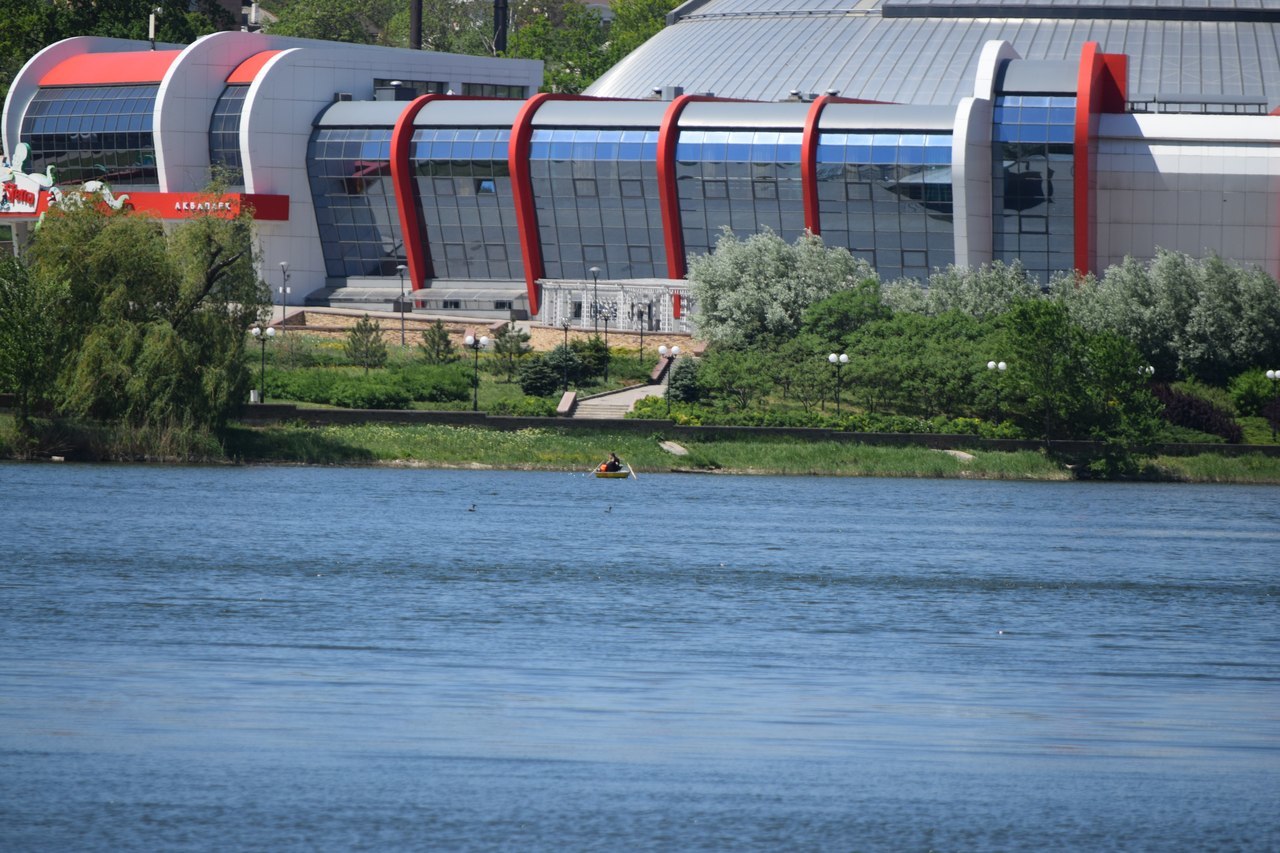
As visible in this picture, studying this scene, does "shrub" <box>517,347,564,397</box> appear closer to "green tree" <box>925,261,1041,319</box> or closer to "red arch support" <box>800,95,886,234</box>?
"green tree" <box>925,261,1041,319</box>

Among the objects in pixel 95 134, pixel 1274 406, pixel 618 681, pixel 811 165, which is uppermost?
pixel 95 134

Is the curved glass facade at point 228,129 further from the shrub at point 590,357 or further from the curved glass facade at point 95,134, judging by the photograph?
the shrub at point 590,357

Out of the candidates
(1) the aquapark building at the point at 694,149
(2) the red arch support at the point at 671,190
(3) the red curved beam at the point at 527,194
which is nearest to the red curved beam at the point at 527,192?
(3) the red curved beam at the point at 527,194

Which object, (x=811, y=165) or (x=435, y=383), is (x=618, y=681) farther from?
(x=811, y=165)

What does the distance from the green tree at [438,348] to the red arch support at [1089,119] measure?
29175mm

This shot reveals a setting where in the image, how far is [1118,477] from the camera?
76000 millimetres

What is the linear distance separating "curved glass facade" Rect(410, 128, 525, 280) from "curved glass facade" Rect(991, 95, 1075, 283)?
25.5 meters

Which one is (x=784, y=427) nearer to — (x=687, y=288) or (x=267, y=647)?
(x=687, y=288)

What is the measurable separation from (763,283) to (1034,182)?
14.9 meters

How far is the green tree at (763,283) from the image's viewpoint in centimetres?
8862

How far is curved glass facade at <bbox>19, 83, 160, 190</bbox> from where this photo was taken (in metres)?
108

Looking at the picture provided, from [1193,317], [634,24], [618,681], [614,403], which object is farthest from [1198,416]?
[634,24]

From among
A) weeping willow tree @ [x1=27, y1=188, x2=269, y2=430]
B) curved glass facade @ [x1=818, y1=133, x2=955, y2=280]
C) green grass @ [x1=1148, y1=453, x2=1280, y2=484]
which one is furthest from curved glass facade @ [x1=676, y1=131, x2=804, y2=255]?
weeping willow tree @ [x1=27, y1=188, x2=269, y2=430]

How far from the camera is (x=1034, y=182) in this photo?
9450 centimetres
